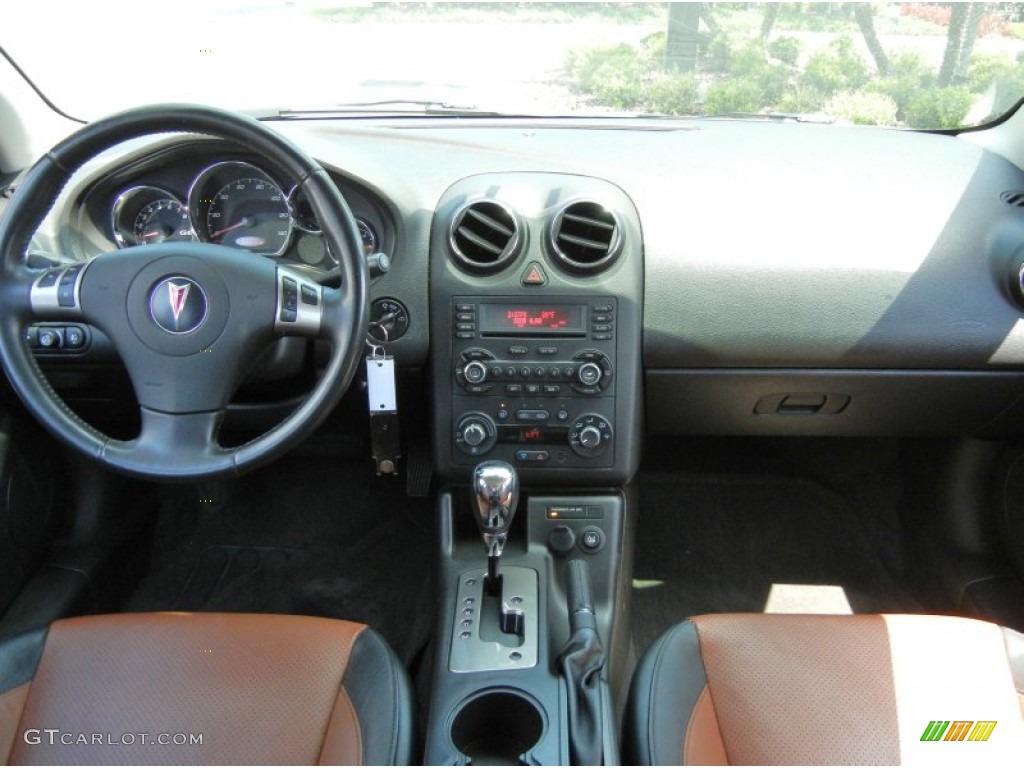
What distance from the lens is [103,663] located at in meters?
1.44

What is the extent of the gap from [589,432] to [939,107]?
122 centimetres

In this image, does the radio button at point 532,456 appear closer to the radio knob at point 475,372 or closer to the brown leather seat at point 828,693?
the radio knob at point 475,372

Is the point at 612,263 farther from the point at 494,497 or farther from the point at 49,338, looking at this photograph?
the point at 49,338

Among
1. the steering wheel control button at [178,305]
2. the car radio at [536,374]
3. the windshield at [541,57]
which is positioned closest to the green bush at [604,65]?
the windshield at [541,57]

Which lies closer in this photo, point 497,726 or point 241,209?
point 497,726

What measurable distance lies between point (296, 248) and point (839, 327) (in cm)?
122

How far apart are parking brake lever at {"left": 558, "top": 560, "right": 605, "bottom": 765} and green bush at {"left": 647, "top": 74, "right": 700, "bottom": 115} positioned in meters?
1.25

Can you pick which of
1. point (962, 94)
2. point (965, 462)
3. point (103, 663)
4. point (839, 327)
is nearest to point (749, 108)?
point (962, 94)

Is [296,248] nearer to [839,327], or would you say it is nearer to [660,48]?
[660,48]

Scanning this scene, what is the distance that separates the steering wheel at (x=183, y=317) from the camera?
1388 mm

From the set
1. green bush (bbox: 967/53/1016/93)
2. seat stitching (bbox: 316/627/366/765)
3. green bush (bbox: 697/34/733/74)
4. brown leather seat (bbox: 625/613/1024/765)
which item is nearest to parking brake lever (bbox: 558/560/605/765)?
brown leather seat (bbox: 625/613/1024/765)

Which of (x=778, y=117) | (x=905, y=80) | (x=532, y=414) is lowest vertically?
(x=532, y=414)

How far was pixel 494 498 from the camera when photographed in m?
1.55

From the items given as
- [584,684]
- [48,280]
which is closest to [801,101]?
[584,684]
